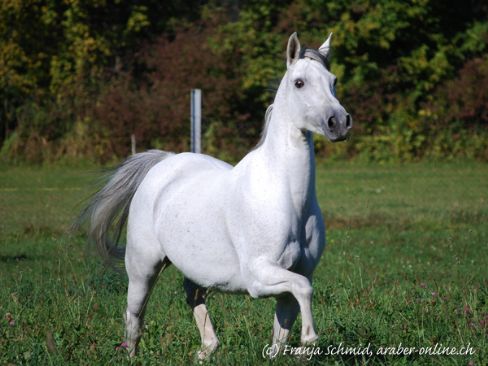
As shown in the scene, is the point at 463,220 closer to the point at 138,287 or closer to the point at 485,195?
the point at 485,195

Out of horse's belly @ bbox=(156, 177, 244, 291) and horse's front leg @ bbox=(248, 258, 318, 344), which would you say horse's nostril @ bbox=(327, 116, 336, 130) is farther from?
horse's belly @ bbox=(156, 177, 244, 291)

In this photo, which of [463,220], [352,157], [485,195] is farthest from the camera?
[352,157]

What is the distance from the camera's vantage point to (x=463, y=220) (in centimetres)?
1509

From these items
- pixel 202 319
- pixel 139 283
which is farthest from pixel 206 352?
pixel 139 283

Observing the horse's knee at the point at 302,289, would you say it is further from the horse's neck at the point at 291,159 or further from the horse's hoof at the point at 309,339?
the horse's neck at the point at 291,159

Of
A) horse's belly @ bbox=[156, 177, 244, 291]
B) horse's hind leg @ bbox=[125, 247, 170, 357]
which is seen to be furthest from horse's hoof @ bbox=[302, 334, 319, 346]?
horse's hind leg @ bbox=[125, 247, 170, 357]

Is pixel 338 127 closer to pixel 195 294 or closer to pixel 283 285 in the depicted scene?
pixel 283 285

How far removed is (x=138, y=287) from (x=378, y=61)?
2341 centimetres

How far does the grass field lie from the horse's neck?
38.2 inches

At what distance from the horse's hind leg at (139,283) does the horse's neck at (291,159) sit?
1470mm

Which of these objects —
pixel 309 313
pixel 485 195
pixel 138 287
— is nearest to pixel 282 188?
pixel 309 313

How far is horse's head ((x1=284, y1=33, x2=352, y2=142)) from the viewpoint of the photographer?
5129 millimetres

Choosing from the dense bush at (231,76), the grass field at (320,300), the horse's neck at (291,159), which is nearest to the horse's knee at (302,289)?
the grass field at (320,300)

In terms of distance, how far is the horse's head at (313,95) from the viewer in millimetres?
5129
